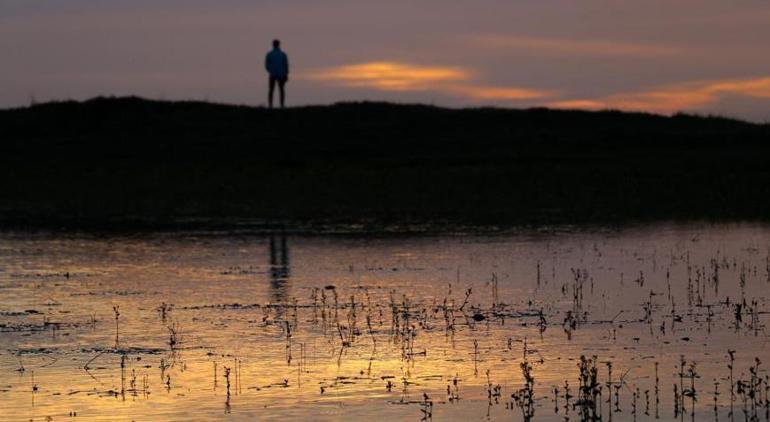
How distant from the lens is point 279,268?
2103 centimetres

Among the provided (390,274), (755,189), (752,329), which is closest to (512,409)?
(752,329)

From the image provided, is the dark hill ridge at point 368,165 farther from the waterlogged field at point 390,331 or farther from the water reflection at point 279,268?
the waterlogged field at point 390,331

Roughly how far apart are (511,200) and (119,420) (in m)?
22.2

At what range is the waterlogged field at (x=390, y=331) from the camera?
1145cm

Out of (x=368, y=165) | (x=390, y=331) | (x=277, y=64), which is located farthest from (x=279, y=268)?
(x=277, y=64)

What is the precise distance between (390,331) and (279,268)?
20.8 ft

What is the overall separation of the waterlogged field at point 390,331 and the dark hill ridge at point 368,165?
272 inches

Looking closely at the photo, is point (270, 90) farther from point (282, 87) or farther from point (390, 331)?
point (390, 331)

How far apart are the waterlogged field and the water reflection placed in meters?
0.06

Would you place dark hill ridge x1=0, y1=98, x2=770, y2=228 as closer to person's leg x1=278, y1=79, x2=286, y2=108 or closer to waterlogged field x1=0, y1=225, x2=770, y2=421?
person's leg x1=278, y1=79, x2=286, y2=108

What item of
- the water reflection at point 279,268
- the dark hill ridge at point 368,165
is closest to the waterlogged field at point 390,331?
the water reflection at point 279,268

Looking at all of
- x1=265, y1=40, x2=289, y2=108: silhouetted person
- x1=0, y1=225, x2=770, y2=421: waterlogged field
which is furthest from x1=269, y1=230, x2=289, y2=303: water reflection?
x1=265, y1=40, x2=289, y2=108: silhouetted person

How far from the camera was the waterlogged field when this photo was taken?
1145cm

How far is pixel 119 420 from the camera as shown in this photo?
10.9 meters
